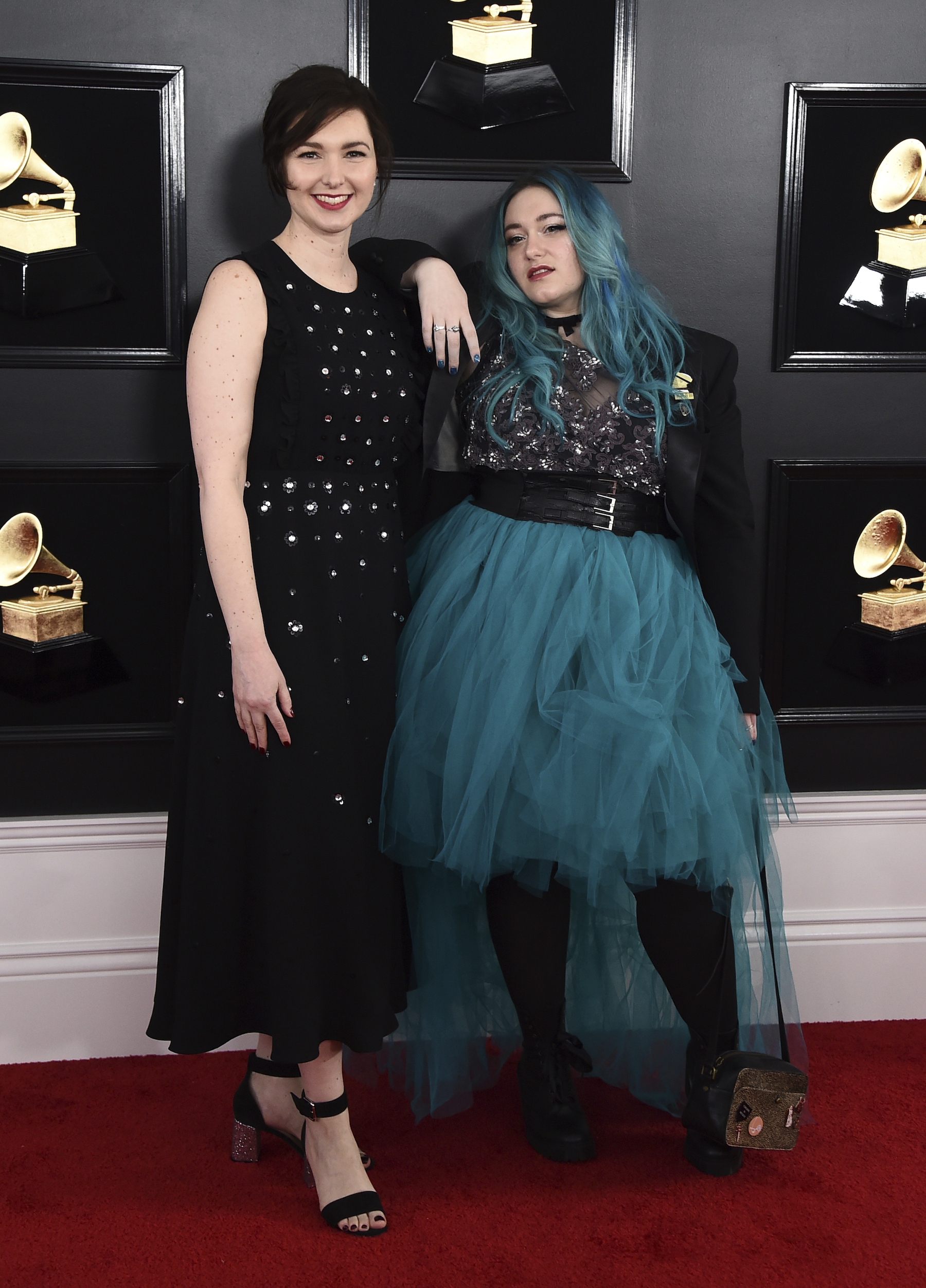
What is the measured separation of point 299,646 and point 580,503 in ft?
1.88

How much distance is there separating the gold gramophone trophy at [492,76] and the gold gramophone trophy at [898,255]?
71cm

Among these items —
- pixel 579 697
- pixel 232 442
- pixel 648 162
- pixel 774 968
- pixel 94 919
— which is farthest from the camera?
pixel 94 919

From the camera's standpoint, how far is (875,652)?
2529 millimetres

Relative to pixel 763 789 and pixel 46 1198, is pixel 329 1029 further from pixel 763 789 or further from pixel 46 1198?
pixel 763 789

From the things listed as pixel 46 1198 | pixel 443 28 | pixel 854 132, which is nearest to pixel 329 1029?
pixel 46 1198

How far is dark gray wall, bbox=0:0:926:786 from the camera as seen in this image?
217cm

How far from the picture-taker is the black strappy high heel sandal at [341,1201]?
1.85 m

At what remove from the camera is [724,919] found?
193cm

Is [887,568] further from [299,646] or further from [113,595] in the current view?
[113,595]

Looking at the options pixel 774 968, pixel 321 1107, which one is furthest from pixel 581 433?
pixel 321 1107

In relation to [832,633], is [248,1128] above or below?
below

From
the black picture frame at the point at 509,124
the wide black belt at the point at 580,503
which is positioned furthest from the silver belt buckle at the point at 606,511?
the black picture frame at the point at 509,124

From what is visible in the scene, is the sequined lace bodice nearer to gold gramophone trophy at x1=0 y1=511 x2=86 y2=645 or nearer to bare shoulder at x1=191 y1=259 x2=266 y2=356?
bare shoulder at x1=191 y1=259 x2=266 y2=356

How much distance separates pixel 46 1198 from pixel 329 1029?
597 millimetres
